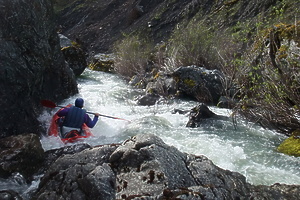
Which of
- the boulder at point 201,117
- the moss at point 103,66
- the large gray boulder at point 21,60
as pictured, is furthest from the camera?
the moss at point 103,66

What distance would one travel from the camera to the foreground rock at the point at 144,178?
3.38 meters

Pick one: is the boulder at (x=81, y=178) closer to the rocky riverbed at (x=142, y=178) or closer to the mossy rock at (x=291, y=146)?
the rocky riverbed at (x=142, y=178)

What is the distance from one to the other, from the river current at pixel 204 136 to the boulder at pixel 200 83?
0.42m

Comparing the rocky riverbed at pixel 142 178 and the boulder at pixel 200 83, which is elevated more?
the rocky riverbed at pixel 142 178

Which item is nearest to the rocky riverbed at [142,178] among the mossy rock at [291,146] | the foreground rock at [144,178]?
the foreground rock at [144,178]

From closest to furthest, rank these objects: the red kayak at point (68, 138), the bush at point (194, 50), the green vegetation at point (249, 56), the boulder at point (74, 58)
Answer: the green vegetation at point (249, 56) < the red kayak at point (68, 138) < the bush at point (194, 50) < the boulder at point (74, 58)

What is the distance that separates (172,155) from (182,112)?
15.6 ft

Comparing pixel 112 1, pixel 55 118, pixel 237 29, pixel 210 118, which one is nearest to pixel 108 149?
pixel 55 118

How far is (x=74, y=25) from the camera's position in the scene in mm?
33438

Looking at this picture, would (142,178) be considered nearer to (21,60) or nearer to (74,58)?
(21,60)

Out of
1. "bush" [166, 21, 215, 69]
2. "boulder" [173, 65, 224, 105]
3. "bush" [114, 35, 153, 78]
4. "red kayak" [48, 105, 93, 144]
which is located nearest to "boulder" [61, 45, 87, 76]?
"bush" [114, 35, 153, 78]

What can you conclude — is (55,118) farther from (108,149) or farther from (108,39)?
(108,39)

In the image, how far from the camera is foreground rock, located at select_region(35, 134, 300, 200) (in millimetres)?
3383

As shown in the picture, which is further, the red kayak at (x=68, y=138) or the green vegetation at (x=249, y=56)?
the red kayak at (x=68, y=138)
